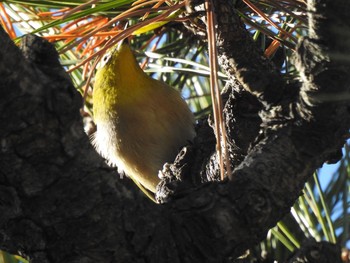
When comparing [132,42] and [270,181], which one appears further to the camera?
[132,42]

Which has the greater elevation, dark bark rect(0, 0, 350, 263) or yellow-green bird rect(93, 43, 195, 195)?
yellow-green bird rect(93, 43, 195, 195)

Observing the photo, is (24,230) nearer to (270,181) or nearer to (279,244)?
(270,181)

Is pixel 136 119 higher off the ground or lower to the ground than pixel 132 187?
higher

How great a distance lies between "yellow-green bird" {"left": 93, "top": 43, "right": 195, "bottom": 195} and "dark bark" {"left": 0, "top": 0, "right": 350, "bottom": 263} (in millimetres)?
943

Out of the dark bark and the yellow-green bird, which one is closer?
the dark bark

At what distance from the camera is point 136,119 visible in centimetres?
189

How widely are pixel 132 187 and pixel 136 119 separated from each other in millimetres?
998

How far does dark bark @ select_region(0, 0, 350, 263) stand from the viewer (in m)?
0.77

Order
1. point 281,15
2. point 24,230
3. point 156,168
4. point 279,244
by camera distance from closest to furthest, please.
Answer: point 24,230
point 281,15
point 279,244
point 156,168

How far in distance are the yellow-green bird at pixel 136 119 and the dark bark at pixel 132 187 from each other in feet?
3.09

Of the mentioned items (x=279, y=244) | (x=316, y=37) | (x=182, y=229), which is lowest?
(x=182, y=229)

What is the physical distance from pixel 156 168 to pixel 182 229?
110 centimetres

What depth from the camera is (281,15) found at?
145cm

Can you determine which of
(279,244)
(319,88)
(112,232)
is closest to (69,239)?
(112,232)
